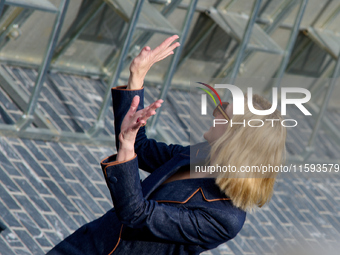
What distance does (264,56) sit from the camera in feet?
22.4

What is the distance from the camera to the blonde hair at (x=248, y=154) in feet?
6.14

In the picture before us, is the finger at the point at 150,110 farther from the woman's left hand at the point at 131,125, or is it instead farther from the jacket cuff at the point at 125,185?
the jacket cuff at the point at 125,185

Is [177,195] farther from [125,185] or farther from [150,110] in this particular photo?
[150,110]

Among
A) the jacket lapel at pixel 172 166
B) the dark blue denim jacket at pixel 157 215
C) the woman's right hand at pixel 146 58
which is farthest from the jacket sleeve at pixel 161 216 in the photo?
the woman's right hand at pixel 146 58

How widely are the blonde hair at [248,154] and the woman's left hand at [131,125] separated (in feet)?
0.99

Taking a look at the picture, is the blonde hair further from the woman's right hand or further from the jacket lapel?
the woman's right hand

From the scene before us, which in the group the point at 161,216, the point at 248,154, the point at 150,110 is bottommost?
the point at 161,216

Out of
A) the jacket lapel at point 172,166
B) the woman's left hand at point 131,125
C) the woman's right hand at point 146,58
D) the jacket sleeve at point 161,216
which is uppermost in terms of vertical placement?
the woman's right hand at point 146,58

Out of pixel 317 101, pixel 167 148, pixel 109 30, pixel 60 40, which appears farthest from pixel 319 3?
pixel 167 148

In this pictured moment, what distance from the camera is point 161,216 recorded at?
1.82 metres

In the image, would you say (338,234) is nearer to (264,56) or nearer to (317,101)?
(264,56)

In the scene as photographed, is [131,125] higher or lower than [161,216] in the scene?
higher

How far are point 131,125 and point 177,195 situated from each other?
359 mm

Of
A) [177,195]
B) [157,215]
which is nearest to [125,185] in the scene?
[157,215]
